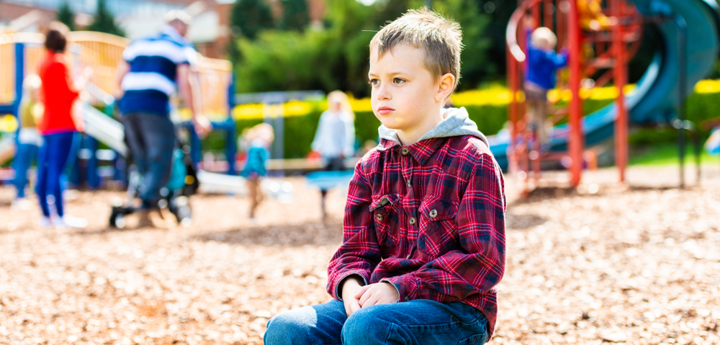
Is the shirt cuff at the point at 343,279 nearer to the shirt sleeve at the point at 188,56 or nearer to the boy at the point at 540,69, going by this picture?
the shirt sleeve at the point at 188,56

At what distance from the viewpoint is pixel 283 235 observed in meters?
5.23

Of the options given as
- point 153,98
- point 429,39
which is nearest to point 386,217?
point 429,39

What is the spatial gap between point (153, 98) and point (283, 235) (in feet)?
5.25

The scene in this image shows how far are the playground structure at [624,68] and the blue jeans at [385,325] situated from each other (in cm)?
620

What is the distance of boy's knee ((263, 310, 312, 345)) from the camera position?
1.54 meters

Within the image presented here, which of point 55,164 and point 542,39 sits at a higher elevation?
point 542,39

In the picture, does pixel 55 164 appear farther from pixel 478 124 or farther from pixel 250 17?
pixel 250 17

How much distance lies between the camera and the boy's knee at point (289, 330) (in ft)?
5.06

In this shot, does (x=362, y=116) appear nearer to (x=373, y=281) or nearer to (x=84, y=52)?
(x=84, y=52)

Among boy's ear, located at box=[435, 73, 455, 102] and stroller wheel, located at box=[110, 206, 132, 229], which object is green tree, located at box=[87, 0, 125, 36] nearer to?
stroller wheel, located at box=[110, 206, 132, 229]

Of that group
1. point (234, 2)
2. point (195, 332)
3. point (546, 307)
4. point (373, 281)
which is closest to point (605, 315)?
point (546, 307)

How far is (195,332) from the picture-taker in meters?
2.60

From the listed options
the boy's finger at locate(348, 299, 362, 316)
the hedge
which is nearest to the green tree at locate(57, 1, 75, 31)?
the hedge

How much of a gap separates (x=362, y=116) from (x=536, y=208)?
11054mm
